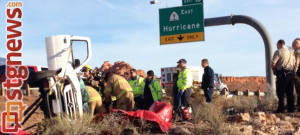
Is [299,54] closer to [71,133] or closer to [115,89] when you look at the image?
[115,89]

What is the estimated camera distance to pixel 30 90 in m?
20.1

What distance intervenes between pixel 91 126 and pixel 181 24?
1077 centimetres

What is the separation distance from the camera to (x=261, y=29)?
13.7 m

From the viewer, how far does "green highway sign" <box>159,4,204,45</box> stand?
1681 centimetres

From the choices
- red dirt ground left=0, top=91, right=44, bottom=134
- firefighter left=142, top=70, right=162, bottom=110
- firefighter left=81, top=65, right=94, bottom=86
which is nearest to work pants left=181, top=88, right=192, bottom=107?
firefighter left=142, top=70, right=162, bottom=110

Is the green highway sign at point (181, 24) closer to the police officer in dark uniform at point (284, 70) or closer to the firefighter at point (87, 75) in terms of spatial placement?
the police officer in dark uniform at point (284, 70)

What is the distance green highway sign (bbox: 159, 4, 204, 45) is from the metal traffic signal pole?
52 centimetres

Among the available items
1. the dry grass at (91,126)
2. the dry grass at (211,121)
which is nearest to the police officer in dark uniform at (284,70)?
the dry grass at (211,121)

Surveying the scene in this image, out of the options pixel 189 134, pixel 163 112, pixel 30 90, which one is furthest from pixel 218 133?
pixel 30 90

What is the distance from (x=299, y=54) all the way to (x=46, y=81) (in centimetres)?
580

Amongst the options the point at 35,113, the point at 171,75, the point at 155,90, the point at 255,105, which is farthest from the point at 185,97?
the point at 171,75

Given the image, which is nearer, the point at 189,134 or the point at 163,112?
the point at 189,134

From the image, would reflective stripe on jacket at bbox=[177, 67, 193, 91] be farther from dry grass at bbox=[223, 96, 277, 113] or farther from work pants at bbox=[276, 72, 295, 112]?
work pants at bbox=[276, 72, 295, 112]

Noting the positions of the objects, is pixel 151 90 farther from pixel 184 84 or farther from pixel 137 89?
pixel 184 84
